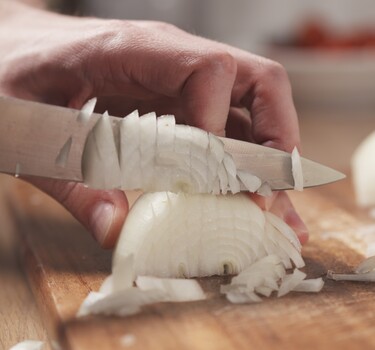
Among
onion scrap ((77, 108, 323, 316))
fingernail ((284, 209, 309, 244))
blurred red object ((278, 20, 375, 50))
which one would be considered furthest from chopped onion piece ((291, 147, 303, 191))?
blurred red object ((278, 20, 375, 50))

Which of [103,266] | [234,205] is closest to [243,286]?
[234,205]

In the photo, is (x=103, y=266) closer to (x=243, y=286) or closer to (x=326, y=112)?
(x=243, y=286)

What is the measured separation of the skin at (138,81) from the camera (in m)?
1.23

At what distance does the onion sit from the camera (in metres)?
1.71

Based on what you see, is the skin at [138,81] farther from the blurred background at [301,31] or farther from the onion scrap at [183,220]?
the blurred background at [301,31]

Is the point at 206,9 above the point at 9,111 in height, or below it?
below

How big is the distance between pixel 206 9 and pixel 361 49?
164 cm

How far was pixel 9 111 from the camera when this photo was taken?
1082 mm

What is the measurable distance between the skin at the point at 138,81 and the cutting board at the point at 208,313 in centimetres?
10

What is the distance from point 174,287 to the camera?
1.08 m

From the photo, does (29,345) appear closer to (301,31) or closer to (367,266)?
(367,266)

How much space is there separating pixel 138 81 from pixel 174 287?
42cm

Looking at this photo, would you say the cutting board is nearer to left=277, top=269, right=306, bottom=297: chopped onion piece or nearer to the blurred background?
left=277, top=269, right=306, bottom=297: chopped onion piece

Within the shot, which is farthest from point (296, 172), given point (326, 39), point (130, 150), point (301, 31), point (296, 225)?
point (301, 31)
